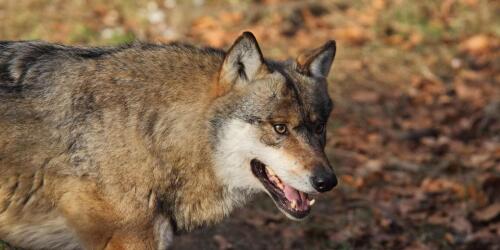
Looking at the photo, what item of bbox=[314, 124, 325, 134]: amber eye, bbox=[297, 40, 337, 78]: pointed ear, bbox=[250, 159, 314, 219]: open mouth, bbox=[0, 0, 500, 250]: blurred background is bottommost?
bbox=[0, 0, 500, 250]: blurred background

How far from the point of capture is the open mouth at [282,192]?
5.30 meters

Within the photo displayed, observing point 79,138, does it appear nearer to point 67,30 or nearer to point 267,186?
point 267,186

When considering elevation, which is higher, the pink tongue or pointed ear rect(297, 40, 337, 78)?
pointed ear rect(297, 40, 337, 78)

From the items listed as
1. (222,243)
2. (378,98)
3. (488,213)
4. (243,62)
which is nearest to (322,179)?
(243,62)

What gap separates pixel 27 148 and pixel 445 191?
5.29 m

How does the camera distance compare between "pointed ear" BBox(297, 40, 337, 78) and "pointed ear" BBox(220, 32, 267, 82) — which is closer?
"pointed ear" BBox(220, 32, 267, 82)

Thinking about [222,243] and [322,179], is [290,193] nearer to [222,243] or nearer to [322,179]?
[322,179]

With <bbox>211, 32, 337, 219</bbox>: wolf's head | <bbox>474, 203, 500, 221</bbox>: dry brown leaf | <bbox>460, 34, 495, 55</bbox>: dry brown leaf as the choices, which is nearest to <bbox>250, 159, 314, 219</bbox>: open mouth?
<bbox>211, 32, 337, 219</bbox>: wolf's head

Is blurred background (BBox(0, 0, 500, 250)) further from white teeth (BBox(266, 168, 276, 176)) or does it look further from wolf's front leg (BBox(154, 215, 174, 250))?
white teeth (BBox(266, 168, 276, 176))

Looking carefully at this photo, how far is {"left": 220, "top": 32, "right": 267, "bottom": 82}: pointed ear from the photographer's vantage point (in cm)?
513

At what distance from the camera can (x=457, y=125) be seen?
34.0ft

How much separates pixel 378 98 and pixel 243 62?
5.94 meters

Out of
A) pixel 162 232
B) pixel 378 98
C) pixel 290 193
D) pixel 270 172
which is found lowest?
pixel 378 98

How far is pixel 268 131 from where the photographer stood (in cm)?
518
